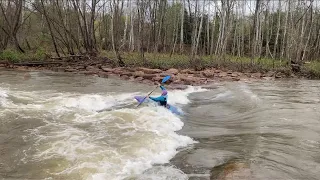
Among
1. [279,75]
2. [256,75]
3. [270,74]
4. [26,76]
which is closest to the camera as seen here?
[26,76]

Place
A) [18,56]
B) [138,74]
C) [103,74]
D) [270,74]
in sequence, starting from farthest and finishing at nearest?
[18,56]
[270,74]
[103,74]
[138,74]

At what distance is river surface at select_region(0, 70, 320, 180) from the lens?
4621 mm

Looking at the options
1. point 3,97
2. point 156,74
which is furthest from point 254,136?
point 156,74

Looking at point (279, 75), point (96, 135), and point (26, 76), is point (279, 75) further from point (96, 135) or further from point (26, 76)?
point (96, 135)

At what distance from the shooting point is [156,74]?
14.4 metres

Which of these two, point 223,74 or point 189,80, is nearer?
point 189,80

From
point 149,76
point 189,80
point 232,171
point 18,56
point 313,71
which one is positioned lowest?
point 232,171

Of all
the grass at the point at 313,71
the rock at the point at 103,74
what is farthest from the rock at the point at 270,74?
the rock at the point at 103,74

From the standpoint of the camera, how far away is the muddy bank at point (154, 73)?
13781 mm

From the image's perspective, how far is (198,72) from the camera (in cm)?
1598

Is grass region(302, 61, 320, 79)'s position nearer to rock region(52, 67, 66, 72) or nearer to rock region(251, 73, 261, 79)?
rock region(251, 73, 261, 79)

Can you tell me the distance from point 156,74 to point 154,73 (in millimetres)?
345

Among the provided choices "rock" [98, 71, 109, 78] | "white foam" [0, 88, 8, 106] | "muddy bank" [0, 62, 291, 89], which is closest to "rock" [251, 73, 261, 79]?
"muddy bank" [0, 62, 291, 89]

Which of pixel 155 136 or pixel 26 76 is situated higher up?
pixel 26 76
